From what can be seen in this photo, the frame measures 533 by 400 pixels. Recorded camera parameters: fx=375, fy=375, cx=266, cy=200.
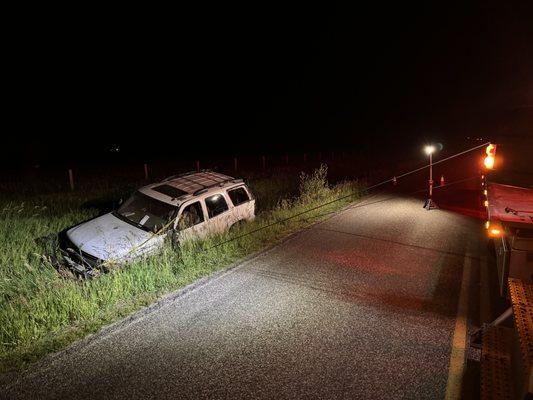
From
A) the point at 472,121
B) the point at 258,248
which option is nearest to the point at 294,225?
the point at 258,248

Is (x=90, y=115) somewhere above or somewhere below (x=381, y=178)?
above

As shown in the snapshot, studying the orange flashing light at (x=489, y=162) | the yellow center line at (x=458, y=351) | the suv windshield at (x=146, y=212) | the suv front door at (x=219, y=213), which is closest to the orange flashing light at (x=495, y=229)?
the yellow center line at (x=458, y=351)

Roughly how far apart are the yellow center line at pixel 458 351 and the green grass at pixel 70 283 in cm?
416

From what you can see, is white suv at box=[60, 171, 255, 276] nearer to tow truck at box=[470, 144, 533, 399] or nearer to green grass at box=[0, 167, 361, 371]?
green grass at box=[0, 167, 361, 371]

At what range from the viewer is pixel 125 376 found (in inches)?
168

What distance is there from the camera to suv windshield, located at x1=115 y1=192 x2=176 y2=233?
7643 millimetres

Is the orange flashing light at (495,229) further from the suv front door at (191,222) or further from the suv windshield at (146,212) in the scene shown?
the suv windshield at (146,212)

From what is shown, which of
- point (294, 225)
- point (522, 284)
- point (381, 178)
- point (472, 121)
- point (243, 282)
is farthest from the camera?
point (472, 121)

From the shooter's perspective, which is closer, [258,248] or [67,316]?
[67,316]

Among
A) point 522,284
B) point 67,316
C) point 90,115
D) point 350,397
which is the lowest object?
point 350,397

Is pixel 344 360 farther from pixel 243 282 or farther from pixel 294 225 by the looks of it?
pixel 294 225

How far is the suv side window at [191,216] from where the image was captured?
771 centimetres

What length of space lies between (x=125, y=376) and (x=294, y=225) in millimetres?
6558

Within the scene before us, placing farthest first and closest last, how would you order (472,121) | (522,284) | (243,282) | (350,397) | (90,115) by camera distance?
(472,121) < (90,115) < (243,282) < (522,284) < (350,397)
